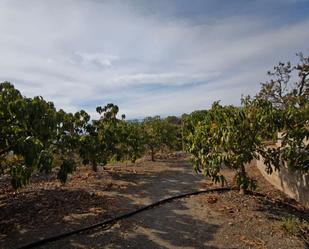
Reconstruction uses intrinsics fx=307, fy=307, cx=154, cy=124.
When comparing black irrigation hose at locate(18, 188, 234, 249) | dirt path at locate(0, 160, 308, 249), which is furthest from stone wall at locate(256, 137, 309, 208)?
black irrigation hose at locate(18, 188, 234, 249)

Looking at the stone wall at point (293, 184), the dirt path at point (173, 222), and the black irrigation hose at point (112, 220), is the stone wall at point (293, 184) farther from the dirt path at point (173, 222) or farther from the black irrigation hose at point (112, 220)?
the black irrigation hose at point (112, 220)

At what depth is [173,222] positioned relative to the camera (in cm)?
575

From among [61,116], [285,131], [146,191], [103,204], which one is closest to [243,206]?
[285,131]

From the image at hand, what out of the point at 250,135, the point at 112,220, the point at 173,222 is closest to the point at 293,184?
the point at 250,135

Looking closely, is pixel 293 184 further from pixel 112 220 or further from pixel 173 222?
pixel 112 220

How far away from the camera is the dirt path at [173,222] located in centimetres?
491

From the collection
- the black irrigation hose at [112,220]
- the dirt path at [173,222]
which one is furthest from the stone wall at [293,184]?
the black irrigation hose at [112,220]

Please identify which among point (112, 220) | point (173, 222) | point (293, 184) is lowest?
point (173, 222)

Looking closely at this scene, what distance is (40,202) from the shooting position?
6.66m

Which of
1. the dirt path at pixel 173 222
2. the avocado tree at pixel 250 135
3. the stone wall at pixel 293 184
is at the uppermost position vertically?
the avocado tree at pixel 250 135

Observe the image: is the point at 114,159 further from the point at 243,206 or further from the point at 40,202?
the point at 243,206

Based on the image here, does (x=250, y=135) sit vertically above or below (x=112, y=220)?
above

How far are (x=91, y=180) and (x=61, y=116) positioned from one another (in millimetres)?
3276

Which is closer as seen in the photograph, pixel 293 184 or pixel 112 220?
pixel 112 220
